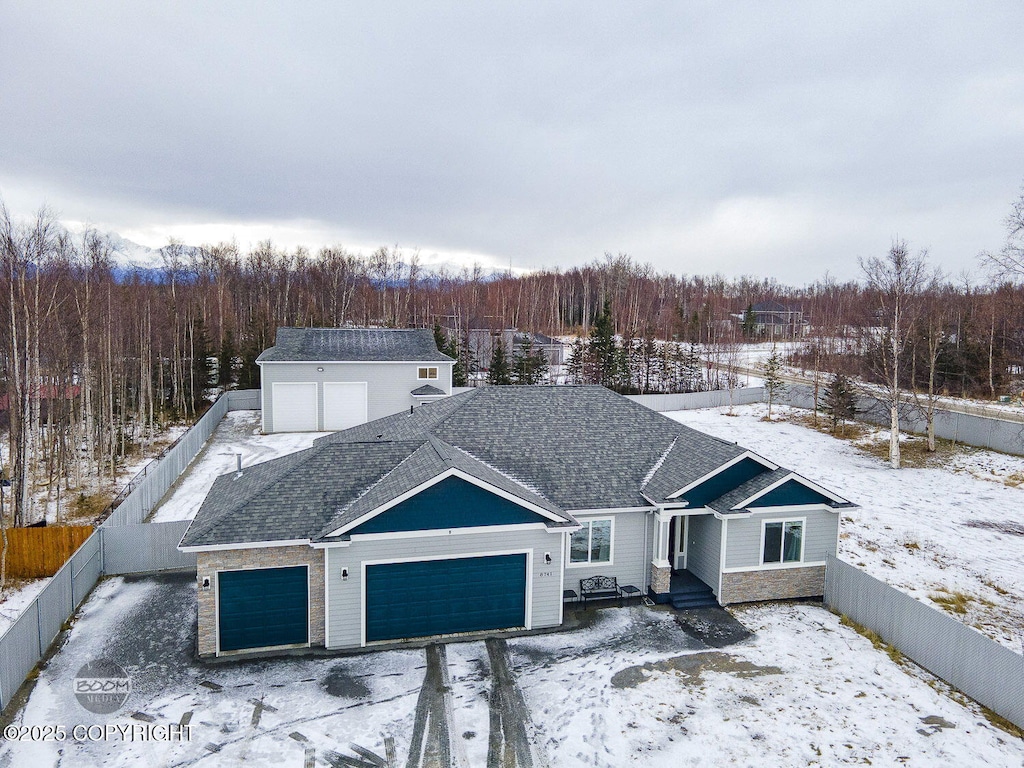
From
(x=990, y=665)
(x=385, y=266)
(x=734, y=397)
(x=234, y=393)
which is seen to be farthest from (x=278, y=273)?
(x=990, y=665)

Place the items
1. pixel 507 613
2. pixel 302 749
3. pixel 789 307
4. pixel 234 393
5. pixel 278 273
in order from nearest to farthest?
pixel 302 749, pixel 507 613, pixel 234 393, pixel 278 273, pixel 789 307

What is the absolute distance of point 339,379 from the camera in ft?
107

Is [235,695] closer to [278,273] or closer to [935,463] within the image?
[935,463]

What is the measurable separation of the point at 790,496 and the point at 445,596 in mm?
8520

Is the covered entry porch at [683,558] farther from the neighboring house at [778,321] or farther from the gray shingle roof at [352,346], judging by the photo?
the neighboring house at [778,321]

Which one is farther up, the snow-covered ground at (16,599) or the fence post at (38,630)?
the fence post at (38,630)

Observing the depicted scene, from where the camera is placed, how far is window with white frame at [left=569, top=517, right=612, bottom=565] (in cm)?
1446

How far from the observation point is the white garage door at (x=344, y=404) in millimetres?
32778

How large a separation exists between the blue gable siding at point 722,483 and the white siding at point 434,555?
374cm

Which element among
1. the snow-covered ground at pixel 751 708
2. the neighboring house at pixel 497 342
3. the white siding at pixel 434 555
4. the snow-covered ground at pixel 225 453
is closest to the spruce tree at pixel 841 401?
the neighboring house at pixel 497 342

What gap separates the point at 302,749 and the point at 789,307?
10224 cm

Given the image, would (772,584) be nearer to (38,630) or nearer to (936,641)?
(936,641)

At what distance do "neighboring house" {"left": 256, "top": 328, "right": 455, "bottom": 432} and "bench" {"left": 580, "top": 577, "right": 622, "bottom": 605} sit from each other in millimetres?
19809

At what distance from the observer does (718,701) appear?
10.5 m
